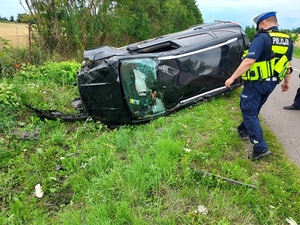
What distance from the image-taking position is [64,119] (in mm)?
4406

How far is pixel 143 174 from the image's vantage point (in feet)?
8.54

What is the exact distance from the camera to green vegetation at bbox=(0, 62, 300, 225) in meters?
2.21

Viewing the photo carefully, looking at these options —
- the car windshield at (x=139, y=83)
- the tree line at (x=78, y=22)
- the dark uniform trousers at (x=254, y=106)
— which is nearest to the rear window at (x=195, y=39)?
the car windshield at (x=139, y=83)

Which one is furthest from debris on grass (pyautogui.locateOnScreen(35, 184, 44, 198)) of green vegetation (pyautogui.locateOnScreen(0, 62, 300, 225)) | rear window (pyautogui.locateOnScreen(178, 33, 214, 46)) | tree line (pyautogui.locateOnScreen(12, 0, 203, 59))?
tree line (pyautogui.locateOnScreen(12, 0, 203, 59))

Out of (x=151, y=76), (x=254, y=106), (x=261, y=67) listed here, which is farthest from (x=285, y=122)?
(x=151, y=76)

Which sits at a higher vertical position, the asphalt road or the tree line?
the tree line

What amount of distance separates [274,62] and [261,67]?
18 centimetres

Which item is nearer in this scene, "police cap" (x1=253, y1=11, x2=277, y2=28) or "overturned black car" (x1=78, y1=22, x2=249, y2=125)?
"police cap" (x1=253, y1=11, x2=277, y2=28)

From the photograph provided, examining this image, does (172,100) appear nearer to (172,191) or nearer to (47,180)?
(172,191)

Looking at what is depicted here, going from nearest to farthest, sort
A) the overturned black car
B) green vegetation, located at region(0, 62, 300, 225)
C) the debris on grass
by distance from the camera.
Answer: green vegetation, located at region(0, 62, 300, 225) < the debris on grass < the overturned black car

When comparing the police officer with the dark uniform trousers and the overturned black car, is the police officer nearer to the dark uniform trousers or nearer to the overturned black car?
the dark uniform trousers

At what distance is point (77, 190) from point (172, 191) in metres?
1.07

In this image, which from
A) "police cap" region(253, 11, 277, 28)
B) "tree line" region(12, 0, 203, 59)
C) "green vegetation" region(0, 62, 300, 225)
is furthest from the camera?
"tree line" region(12, 0, 203, 59)

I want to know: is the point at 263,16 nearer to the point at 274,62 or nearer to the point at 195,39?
the point at 274,62
